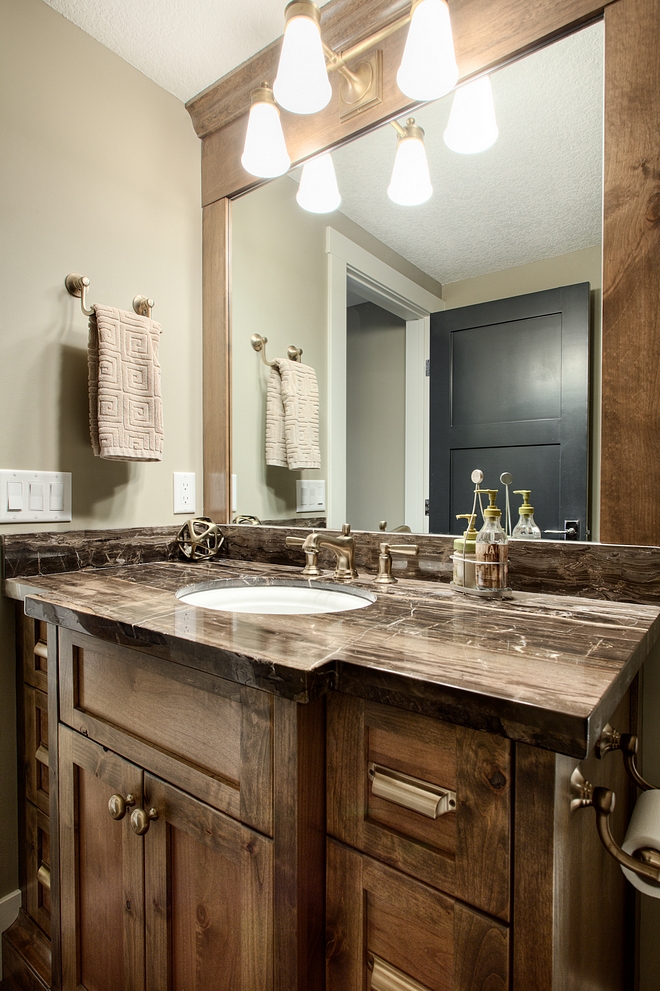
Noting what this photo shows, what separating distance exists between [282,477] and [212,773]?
921 mm

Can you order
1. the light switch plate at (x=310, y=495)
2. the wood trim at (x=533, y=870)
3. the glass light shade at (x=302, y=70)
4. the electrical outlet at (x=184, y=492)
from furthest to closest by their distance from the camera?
the electrical outlet at (x=184, y=492) < the light switch plate at (x=310, y=495) < the glass light shade at (x=302, y=70) < the wood trim at (x=533, y=870)

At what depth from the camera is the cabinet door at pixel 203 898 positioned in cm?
64

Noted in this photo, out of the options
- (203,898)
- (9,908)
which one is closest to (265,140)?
(203,898)

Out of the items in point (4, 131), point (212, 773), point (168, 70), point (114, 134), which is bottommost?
point (212, 773)

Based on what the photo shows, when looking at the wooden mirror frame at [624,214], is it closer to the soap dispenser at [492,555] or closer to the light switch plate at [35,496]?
the soap dispenser at [492,555]

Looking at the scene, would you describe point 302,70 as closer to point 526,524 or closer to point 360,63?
point 360,63

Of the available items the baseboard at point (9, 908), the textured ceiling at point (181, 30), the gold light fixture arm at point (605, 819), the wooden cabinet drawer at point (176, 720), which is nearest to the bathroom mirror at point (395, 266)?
the textured ceiling at point (181, 30)

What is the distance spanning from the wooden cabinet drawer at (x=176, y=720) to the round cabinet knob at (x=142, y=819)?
0.06 metres

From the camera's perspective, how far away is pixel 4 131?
4.00 feet

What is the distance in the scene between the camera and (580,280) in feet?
3.24

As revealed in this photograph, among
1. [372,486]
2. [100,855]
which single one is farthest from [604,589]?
[100,855]

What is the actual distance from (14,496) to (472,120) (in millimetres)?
1311

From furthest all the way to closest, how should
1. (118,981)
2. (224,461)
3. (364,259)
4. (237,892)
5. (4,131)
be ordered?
(224,461)
(364,259)
(4,131)
(118,981)
(237,892)

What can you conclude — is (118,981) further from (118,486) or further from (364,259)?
(364,259)
